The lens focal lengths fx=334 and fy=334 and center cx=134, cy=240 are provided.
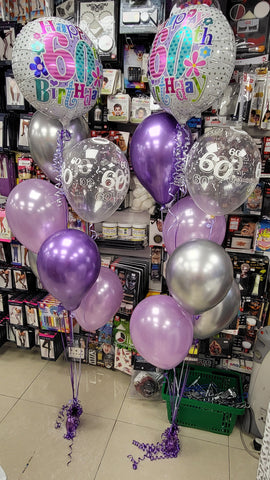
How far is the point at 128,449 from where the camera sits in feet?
6.21

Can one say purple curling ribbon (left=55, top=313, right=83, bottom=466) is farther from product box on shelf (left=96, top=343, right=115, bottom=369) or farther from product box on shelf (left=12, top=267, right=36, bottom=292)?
product box on shelf (left=12, top=267, right=36, bottom=292)

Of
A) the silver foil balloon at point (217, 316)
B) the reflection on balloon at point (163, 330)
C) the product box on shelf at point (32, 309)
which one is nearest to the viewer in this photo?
the reflection on balloon at point (163, 330)

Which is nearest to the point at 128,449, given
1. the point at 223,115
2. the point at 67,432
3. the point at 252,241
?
the point at 67,432

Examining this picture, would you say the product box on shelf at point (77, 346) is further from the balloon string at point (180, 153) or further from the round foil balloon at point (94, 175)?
the balloon string at point (180, 153)

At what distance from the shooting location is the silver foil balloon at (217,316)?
1.50m

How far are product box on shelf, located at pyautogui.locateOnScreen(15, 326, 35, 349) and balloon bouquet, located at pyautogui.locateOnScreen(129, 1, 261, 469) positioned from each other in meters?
1.41

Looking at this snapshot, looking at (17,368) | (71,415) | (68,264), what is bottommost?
(17,368)

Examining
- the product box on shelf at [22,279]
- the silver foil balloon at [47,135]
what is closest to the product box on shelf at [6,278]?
the product box on shelf at [22,279]

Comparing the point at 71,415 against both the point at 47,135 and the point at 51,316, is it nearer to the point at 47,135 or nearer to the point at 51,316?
the point at 51,316

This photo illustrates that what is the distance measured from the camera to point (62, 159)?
57.9 inches

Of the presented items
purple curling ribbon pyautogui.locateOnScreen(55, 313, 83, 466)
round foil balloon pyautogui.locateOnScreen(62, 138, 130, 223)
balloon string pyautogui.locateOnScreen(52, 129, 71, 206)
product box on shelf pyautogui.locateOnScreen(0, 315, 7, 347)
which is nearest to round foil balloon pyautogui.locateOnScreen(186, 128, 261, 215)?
round foil balloon pyautogui.locateOnScreen(62, 138, 130, 223)

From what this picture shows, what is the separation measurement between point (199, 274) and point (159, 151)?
1.63 ft

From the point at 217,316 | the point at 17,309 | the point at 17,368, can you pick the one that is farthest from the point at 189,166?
the point at 17,368

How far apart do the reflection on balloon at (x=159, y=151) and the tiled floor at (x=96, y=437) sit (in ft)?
4.81
